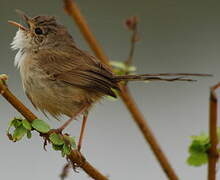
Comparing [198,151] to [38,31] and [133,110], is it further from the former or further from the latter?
[38,31]

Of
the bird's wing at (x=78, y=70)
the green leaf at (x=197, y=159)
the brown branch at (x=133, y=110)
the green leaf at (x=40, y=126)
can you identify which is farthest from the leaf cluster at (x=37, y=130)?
the bird's wing at (x=78, y=70)

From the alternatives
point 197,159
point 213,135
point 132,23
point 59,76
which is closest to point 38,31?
point 59,76

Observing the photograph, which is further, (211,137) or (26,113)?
(26,113)

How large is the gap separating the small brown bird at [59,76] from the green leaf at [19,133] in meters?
1.06

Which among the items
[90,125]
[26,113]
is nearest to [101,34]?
[90,125]

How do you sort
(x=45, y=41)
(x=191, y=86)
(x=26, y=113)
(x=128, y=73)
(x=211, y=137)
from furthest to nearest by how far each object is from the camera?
(x=191, y=86) < (x=45, y=41) < (x=128, y=73) < (x=26, y=113) < (x=211, y=137)

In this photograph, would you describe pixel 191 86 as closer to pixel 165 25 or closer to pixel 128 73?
pixel 165 25

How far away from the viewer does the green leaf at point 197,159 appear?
218cm

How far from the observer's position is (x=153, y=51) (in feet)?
25.5

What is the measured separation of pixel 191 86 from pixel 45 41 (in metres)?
4.21

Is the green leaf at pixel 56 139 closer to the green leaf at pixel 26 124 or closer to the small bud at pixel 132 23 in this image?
the green leaf at pixel 26 124

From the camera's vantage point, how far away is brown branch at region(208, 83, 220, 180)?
1849 mm

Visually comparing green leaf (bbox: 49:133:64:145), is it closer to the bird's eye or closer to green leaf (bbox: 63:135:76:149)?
green leaf (bbox: 63:135:76:149)

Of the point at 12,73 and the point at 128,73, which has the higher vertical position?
the point at 12,73
